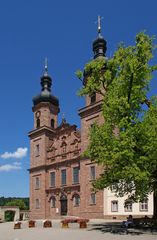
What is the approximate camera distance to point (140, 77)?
2558cm

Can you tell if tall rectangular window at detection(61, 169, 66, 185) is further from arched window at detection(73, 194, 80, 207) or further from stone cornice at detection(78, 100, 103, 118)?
stone cornice at detection(78, 100, 103, 118)

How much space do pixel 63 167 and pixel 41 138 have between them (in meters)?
6.43

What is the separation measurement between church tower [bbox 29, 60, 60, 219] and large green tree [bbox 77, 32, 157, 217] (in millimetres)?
27101

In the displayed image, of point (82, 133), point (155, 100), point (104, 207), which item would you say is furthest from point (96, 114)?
point (155, 100)

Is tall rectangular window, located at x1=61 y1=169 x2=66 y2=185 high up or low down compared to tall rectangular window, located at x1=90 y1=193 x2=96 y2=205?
up

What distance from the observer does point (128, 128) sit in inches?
950

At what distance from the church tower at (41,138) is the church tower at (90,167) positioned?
8807 mm

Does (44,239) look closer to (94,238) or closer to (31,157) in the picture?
(94,238)

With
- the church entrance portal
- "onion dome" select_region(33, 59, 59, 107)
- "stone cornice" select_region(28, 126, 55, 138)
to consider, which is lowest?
the church entrance portal

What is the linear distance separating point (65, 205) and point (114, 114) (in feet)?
89.0

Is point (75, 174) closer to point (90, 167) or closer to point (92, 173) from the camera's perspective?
point (90, 167)

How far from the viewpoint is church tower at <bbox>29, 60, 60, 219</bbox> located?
173 feet

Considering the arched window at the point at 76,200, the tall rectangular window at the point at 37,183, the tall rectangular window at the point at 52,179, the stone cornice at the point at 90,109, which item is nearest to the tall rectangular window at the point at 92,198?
the arched window at the point at 76,200

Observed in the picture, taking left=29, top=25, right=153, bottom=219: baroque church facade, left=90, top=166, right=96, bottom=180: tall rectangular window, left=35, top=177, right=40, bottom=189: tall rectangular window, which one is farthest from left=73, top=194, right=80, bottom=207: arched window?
left=35, top=177, right=40, bottom=189: tall rectangular window
